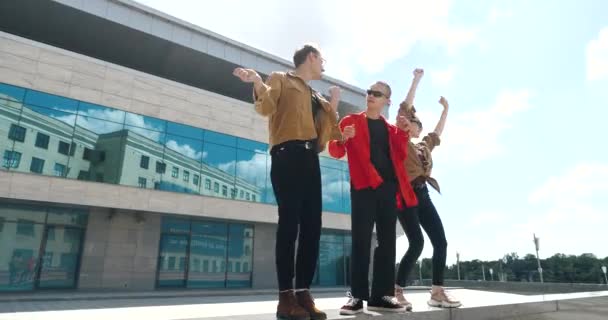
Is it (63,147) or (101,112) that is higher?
(101,112)

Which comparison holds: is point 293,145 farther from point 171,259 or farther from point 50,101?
point 171,259

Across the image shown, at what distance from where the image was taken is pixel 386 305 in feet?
9.10

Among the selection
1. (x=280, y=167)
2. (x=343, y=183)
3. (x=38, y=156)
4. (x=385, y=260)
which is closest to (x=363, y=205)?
(x=385, y=260)

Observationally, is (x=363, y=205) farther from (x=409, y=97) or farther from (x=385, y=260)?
(x=409, y=97)

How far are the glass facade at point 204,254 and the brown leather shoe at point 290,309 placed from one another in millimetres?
15280

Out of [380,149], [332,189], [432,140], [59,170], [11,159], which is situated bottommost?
[380,149]

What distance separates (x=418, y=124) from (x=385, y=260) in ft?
5.98

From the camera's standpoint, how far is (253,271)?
18531 millimetres

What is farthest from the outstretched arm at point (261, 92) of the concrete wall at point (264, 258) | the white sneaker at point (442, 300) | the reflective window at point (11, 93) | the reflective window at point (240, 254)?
the concrete wall at point (264, 258)

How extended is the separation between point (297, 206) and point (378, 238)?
104cm

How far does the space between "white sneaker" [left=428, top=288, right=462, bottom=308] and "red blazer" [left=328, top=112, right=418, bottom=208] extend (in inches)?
34.2

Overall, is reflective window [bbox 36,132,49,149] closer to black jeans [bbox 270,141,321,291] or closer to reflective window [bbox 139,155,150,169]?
reflective window [bbox 139,155,150,169]

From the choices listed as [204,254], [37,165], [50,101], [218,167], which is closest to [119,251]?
[204,254]

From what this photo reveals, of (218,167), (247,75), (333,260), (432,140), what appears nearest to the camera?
(247,75)
